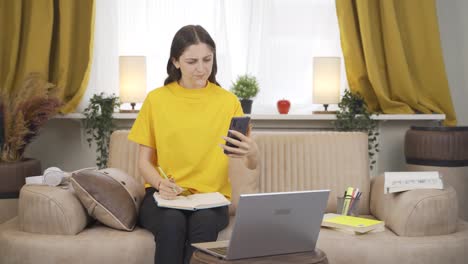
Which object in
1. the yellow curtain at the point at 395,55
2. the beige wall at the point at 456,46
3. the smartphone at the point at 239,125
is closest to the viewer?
the smartphone at the point at 239,125

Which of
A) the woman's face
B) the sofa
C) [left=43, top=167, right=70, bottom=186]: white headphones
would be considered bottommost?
the sofa

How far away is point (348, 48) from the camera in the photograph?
12.9ft

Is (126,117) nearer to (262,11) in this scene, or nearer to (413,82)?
(262,11)

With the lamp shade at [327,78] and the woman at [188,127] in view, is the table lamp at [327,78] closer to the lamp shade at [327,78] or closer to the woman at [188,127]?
the lamp shade at [327,78]

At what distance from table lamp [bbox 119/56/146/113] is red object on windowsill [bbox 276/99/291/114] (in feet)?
2.81

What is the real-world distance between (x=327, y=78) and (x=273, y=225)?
216cm

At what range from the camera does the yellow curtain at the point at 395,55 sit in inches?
153

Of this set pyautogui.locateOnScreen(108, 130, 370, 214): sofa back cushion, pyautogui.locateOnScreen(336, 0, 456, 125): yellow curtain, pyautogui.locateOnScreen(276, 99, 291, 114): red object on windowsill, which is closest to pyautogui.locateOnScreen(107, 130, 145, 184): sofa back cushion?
pyautogui.locateOnScreen(108, 130, 370, 214): sofa back cushion

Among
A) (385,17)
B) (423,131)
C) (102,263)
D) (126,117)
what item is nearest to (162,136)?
(102,263)

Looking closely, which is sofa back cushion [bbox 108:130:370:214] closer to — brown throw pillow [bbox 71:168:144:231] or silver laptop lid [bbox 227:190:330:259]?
brown throw pillow [bbox 71:168:144:231]

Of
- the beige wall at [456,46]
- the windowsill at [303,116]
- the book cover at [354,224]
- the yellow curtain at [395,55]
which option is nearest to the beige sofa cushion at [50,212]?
the book cover at [354,224]

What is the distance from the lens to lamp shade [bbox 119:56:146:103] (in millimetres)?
3797

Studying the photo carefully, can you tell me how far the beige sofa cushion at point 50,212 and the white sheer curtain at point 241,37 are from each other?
1536 mm

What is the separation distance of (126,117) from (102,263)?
1465 mm
